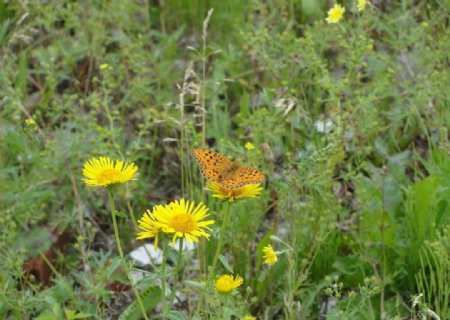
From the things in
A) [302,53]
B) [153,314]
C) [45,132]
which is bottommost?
[153,314]

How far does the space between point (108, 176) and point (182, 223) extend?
0.63ft

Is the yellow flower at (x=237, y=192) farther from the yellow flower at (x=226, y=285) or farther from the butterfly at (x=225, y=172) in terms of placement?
the yellow flower at (x=226, y=285)

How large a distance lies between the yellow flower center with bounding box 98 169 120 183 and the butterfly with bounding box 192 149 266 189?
0.18 meters

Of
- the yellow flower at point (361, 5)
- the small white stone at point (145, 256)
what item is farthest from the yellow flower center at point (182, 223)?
the yellow flower at point (361, 5)

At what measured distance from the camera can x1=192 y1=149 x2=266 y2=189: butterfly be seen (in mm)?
1778

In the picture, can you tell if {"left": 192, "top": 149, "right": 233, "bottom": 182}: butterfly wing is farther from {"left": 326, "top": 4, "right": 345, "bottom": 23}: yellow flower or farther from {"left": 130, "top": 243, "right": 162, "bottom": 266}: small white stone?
{"left": 326, "top": 4, "right": 345, "bottom": 23}: yellow flower

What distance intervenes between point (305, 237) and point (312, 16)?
1.41m

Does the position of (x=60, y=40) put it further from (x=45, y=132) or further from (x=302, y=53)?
(x=302, y=53)

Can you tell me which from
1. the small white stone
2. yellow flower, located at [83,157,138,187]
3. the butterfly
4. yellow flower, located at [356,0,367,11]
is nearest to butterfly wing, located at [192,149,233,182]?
the butterfly

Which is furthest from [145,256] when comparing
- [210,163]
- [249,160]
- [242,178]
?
[242,178]

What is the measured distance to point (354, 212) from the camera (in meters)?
2.68

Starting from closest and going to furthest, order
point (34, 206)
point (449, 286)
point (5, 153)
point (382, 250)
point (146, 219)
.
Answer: point (146, 219) → point (449, 286) → point (382, 250) → point (34, 206) → point (5, 153)

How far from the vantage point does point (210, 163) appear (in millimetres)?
1911

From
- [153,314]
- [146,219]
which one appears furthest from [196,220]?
[153,314]
